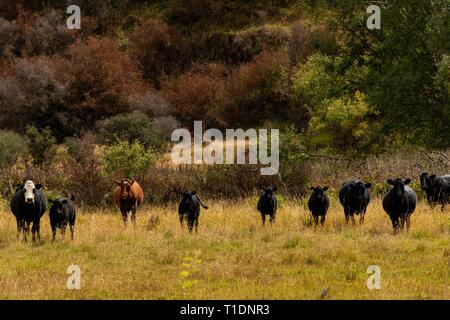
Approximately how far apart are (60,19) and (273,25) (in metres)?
21.8

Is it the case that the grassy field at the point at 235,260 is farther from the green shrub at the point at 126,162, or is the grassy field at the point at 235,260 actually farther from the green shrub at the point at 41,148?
the green shrub at the point at 41,148

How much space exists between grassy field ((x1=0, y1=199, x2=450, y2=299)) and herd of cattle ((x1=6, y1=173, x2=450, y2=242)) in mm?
401

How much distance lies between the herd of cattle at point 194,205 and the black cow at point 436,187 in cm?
86

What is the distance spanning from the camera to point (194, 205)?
16.8 meters

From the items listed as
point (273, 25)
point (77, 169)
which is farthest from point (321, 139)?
point (273, 25)

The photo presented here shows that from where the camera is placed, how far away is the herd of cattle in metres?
15.7

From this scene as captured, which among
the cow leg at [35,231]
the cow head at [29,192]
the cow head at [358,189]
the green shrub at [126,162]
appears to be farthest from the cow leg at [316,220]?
the green shrub at [126,162]

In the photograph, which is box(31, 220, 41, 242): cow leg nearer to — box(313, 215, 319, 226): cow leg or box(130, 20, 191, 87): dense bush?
box(313, 215, 319, 226): cow leg

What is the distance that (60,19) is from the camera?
2507 inches

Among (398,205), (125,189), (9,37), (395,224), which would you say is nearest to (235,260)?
(395,224)

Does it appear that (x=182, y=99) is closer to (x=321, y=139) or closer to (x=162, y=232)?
(x=321, y=139)

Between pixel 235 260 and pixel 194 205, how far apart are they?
4.25 metres

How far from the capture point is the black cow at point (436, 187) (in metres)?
19.8

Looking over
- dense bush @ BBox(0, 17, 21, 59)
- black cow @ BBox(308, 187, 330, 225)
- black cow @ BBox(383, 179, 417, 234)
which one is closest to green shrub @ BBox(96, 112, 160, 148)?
black cow @ BBox(308, 187, 330, 225)
